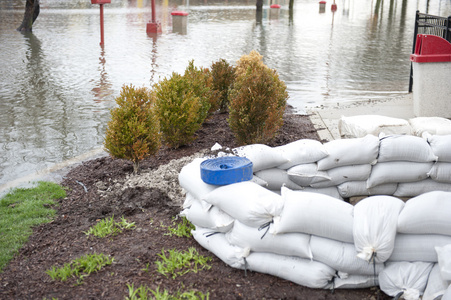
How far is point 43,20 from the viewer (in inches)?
1012

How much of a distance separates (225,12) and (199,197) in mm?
29116

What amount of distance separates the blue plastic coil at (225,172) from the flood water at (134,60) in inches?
141

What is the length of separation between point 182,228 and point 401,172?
2.19 metres

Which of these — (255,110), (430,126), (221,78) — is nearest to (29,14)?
(221,78)

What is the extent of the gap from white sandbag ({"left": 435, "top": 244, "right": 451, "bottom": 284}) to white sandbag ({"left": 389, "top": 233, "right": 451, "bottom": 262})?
0.13 metres

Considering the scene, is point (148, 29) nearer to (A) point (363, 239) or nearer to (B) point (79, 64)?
(B) point (79, 64)

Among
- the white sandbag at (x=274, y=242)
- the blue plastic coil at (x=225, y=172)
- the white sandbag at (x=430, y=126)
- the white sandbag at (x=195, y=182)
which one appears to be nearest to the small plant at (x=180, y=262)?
the white sandbag at (x=274, y=242)

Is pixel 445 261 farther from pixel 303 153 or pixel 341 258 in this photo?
pixel 303 153

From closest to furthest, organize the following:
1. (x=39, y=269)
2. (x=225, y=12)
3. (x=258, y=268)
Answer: (x=258, y=268) → (x=39, y=269) → (x=225, y=12)

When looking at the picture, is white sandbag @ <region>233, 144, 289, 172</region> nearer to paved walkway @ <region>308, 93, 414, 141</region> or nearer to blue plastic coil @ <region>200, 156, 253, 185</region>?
blue plastic coil @ <region>200, 156, 253, 185</region>

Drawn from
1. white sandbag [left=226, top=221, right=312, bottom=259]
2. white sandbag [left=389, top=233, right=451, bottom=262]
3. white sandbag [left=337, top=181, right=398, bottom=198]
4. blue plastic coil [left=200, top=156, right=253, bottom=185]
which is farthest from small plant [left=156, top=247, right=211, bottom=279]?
white sandbag [left=337, top=181, right=398, bottom=198]

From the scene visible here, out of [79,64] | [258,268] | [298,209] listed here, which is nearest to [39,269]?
[258,268]

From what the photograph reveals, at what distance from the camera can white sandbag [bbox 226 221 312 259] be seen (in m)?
3.78

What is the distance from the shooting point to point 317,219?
373cm
